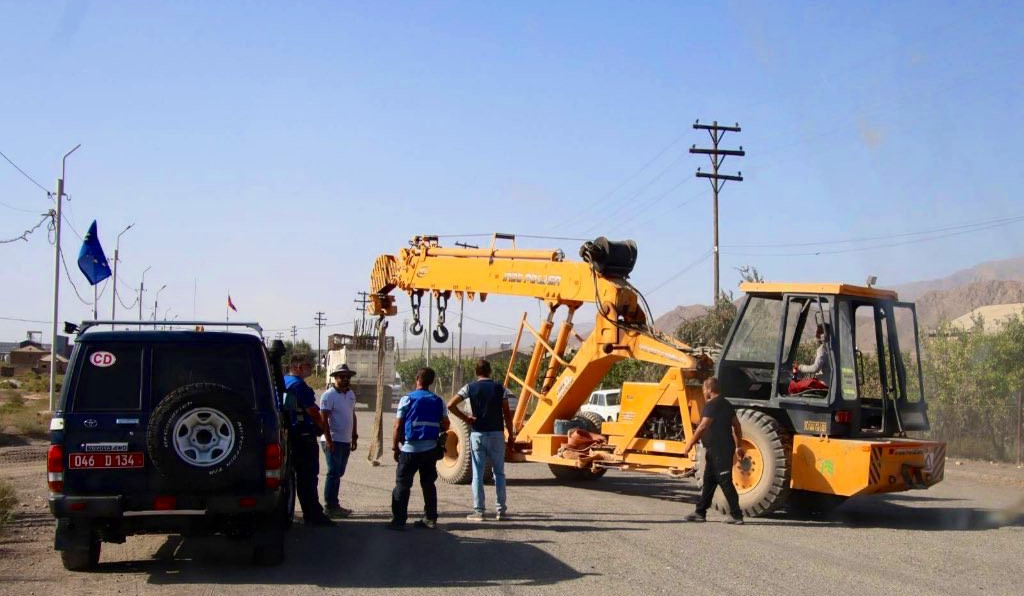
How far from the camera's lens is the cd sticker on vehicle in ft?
27.9

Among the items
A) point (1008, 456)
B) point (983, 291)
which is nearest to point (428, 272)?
point (1008, 456)

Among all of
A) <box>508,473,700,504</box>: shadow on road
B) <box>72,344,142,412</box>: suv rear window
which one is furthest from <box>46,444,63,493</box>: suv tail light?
<box>508,473,700,504</box>: shadow on road

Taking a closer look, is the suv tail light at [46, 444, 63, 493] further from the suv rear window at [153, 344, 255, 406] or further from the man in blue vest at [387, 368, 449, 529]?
the man in blue vest at [387, 368, 449, 529]

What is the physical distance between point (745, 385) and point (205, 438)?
7.76 metres

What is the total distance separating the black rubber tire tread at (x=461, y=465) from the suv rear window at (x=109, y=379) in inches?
309

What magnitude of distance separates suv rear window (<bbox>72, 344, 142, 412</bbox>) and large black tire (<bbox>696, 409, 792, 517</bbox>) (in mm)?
6616

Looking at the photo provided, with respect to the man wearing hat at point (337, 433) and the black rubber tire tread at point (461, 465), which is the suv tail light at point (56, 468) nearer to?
the man wearing hat at point (337, 433)

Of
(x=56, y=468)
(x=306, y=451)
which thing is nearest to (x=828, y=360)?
(x=306, y=451)

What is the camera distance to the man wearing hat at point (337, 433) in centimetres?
1179

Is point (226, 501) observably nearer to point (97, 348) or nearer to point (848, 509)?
point (97, 348)

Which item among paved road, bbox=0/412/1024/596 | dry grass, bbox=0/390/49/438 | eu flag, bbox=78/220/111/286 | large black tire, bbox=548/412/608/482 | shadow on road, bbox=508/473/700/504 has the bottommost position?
shadow on road, bbox=508/473/700/504

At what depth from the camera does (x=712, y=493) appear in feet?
39.5

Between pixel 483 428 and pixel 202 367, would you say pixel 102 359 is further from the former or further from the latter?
pixel 483 428

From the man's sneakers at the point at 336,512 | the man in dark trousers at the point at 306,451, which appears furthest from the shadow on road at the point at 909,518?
the man in dark trousers at the point at 306,451
